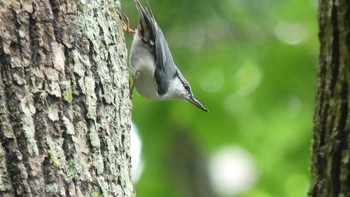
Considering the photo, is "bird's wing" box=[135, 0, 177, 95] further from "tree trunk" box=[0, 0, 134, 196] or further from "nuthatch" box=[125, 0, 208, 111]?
"tree trunk" box=[0, 0, 134, 196]

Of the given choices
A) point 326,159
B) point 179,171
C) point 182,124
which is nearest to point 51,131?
point 326,159

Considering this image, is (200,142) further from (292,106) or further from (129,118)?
(129,118)

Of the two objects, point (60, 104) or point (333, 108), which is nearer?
point (60, 104)

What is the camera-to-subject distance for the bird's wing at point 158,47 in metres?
4.88

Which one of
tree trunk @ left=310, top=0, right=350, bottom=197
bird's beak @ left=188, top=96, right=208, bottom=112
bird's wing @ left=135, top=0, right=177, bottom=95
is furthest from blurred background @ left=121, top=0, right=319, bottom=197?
tree trunk @ left=310, top=0, right=350, bottom=197

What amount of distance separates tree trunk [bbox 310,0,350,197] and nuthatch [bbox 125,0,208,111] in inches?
72.9

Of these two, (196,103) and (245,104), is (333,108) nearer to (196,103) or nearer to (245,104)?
(196,103)

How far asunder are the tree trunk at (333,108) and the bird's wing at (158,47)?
1822 millimetres

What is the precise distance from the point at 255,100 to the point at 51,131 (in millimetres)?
4051

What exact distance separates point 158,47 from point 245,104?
6.39 ft

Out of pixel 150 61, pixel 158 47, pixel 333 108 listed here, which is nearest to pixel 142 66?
pixel 150 61

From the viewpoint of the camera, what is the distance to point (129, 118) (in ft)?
10.5

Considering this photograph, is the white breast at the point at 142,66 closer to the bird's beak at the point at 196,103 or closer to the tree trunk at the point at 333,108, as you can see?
the bird's beak at the point at 196,103

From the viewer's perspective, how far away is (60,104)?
2877 mm
